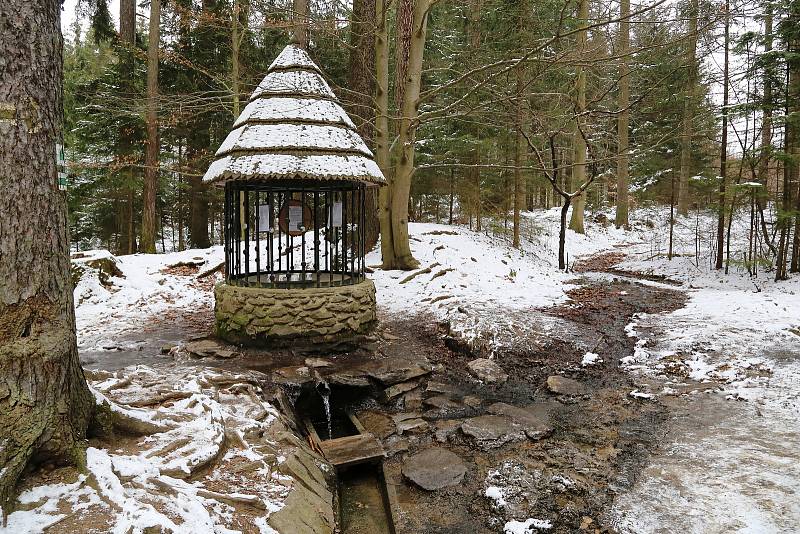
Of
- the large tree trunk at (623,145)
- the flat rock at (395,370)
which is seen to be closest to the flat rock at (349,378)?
the flat rock at (395,370)

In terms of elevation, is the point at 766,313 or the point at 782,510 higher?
the point at 766,313

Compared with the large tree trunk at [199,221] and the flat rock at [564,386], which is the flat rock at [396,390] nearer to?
the flat rock at [564,386]

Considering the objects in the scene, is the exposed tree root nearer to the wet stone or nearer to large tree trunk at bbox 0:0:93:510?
the wet stone

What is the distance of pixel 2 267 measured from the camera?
106 inches

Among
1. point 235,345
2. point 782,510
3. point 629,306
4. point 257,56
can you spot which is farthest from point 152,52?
point 782,510

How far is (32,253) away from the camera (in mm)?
2795

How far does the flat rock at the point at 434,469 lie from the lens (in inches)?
158

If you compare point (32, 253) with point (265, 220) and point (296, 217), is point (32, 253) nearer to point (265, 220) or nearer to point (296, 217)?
point (265, 220)

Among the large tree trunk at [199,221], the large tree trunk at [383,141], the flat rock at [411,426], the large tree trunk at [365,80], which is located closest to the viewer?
the flat rock at [411,426]

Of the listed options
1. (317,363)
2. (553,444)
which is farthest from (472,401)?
(317,363)

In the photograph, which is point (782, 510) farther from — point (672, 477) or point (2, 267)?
point (2, 267)

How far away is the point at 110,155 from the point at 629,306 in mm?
16228

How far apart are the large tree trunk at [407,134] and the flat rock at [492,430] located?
5952 millimetres

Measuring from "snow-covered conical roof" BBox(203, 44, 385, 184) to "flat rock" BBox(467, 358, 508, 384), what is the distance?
9.52 ft
